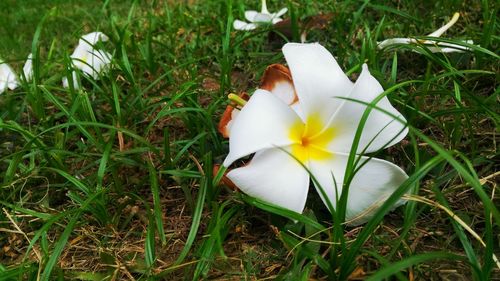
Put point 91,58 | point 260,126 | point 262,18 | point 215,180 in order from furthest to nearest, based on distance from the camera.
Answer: point 262,18, point 91,58, point 215,180, point 260,126

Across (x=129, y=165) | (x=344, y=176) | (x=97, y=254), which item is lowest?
(x=97, y=254)

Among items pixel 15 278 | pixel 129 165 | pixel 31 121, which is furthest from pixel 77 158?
pixel 15 278

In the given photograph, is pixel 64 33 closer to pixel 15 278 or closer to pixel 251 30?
pixel 251 30

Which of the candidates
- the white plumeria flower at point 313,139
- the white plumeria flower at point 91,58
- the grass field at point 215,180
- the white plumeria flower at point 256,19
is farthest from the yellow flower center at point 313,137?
the white plumeria flower at point 256,19

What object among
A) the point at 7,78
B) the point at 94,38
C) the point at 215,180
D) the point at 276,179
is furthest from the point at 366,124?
the point at 7,78

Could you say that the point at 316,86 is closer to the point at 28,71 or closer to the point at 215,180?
the point at 215,180

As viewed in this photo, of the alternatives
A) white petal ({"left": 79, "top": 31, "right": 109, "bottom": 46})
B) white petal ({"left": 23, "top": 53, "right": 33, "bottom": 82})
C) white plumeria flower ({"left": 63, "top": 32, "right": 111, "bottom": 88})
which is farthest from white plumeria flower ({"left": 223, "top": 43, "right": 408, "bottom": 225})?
white petal ({"left": 23, "top": 53, "right": 33, "bottom": 82})
